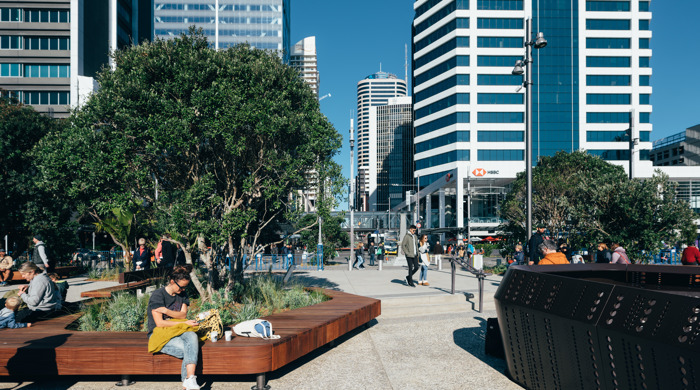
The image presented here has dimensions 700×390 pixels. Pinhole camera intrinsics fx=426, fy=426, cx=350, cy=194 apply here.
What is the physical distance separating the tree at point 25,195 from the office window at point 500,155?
47.6m

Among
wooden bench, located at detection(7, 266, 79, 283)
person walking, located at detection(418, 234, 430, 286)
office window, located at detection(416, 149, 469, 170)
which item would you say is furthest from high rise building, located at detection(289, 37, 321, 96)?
person walking, located at detection(418, 234, 430, 286)

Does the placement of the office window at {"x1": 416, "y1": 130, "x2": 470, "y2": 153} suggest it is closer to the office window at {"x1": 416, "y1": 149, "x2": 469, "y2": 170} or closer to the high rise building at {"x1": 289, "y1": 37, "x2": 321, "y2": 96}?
the office window at {"x1": 416, "y1": 149, "x2": 469, "y2": 170}

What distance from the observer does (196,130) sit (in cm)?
757

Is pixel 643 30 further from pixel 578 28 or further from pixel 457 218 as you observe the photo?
pixel 457 218

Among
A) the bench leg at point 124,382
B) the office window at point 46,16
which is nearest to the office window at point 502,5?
the office window at point 46,16

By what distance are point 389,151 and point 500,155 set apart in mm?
118924

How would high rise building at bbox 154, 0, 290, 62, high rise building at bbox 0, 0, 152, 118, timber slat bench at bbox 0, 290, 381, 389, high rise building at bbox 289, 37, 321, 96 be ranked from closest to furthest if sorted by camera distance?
timber slat bench at bbox 0, 290, 381, 389 < high rise building at bbox 0, 0, 152, 118 < high rise building at bbox 154, 0, 290, 62 < high rise building at bbox 289, 37, 321, 96

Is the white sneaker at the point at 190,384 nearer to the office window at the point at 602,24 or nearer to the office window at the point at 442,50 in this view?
the office window at the point at 442,50

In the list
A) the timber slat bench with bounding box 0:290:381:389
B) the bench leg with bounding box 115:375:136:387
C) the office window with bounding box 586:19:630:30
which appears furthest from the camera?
the office window with bounding box 586:19:630:30

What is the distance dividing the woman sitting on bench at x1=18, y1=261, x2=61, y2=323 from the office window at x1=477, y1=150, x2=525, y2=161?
5468 centimetres

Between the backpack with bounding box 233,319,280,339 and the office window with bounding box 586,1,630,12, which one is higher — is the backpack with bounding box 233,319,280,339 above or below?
below

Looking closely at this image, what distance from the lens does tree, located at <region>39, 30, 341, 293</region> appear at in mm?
7062

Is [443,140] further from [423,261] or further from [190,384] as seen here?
[190,384]

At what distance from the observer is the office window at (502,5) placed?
57.8 meters
